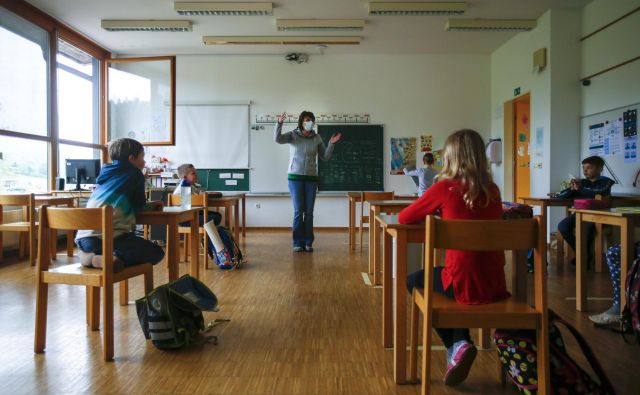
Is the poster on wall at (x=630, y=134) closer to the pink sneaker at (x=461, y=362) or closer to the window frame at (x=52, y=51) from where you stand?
the pink sneaker at (x=461, y=362)

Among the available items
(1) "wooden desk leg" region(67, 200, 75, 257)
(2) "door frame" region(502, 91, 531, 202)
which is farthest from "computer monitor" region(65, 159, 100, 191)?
(2) "door frame" region(502, 91, 531, 202)

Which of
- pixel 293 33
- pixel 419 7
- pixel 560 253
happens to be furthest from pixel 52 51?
pixel 560 253

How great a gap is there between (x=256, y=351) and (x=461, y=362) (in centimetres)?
95

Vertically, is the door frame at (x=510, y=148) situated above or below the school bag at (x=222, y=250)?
above

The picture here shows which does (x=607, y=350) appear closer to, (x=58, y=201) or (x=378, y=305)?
(x=378, y=305)

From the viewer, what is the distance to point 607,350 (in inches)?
80.4

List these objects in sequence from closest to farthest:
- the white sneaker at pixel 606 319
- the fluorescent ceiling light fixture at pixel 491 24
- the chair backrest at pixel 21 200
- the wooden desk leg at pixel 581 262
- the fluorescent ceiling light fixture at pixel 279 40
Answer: the white sneaker at pixel 606 319, the wooden desk leg at pixel 581 262, the chair backrest at pixel 21 200, the fluorescent ceiling light fixture at pixel 491 24, the fluorescent ceiling light fixture at pixel 279 40

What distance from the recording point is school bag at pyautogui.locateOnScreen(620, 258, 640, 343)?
1.98 metres

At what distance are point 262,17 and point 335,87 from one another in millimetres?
1883

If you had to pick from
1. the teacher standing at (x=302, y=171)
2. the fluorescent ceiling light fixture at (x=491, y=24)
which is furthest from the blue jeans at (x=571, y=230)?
the fluorescent ceiling light fixture at (x=491, y=24)

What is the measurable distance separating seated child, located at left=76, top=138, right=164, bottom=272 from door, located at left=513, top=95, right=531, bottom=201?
5873mm

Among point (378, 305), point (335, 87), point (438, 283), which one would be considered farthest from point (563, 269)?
point (335, 87)

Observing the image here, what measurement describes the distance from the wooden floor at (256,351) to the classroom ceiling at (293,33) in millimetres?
3552

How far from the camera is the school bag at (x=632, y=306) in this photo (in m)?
1.98
